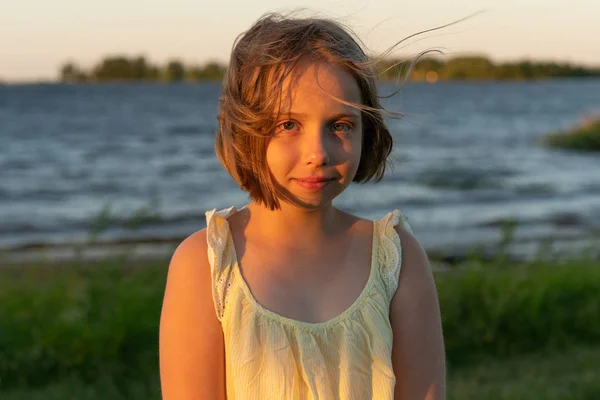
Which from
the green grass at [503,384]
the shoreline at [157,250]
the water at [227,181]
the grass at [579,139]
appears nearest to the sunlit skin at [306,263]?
the water at [227,181]

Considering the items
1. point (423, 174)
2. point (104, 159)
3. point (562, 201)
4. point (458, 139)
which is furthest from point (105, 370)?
point (458, 139)

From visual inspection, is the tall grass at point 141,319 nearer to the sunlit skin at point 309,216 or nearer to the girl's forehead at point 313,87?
the sunlit skin at point 309,216

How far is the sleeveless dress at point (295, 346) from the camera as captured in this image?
1.77 meters

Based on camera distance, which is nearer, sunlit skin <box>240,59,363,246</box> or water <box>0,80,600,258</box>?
sunlit skin <box>240,59,363,246</box>

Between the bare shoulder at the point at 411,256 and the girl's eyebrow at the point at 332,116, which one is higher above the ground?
the girl's eyebrow at the point at 332,116

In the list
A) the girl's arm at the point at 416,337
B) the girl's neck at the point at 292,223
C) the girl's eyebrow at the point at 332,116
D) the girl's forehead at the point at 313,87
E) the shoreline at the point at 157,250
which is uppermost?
the girl's forehead at the point at 313,87

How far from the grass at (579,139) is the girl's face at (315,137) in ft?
91.3

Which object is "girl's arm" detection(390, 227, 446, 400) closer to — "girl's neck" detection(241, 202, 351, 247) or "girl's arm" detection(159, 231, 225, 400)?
"girl's neck" detection(241, 202, 351, 247)

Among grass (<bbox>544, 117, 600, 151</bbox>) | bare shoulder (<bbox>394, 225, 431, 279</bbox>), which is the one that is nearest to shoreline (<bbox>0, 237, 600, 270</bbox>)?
bare shoulder (<bbox>394, 225, 431, 279</bbox>)

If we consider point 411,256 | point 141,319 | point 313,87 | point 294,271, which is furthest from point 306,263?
point 141,319

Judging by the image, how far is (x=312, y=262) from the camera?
1882 mm

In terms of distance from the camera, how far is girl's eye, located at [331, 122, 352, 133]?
71.5 inches

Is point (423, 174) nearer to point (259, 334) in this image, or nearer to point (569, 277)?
point (569, 277)

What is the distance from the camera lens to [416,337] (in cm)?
190
